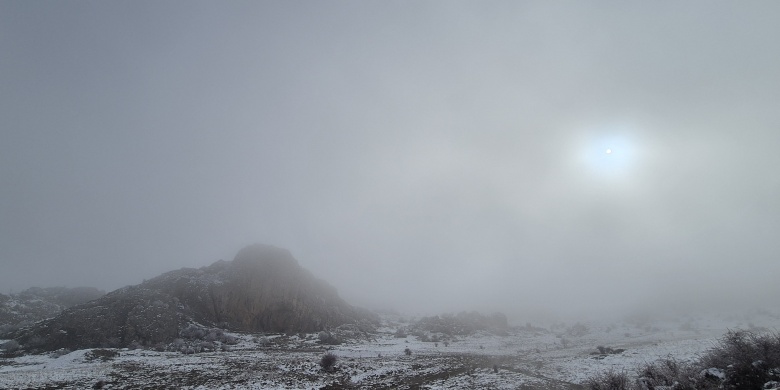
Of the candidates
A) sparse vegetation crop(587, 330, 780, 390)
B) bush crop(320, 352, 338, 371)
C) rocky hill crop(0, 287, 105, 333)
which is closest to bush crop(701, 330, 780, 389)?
sparse vegetation crop(587, 330, 780, 390)

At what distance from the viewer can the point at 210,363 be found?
31609 millimetres

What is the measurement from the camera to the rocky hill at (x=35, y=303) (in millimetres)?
52406

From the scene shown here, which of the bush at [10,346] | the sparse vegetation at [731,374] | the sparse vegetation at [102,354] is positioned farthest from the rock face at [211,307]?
the sparse vegetation at [731,374]

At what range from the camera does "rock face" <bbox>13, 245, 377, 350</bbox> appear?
135ft

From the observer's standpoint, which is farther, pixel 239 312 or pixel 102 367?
pixel 239 312

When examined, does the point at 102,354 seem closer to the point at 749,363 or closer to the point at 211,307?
the point at 211,307

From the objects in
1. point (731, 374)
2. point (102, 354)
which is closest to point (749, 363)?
Answer: point (731, 374)

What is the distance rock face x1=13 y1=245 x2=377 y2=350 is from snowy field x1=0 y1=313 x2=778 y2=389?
7689 mm

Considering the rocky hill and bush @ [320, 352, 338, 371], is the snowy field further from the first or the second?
the rocky hill

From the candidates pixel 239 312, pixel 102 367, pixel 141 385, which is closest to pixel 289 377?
pixel 141 385

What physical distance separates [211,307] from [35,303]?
4060 centimetres

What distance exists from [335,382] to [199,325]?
118 ft

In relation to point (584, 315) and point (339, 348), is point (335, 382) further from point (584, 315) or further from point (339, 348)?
point (584, 315)

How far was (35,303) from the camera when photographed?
64.2 metres
